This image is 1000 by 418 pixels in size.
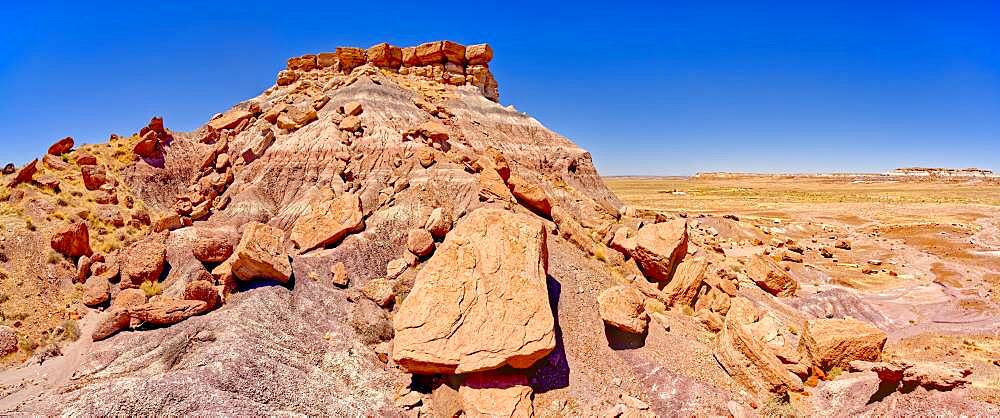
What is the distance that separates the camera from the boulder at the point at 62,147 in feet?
79.8

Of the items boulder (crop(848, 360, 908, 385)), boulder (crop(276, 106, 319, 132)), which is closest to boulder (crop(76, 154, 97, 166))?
boulder (crop(276, 106, 319, 132))

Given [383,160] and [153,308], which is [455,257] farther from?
[383,160]

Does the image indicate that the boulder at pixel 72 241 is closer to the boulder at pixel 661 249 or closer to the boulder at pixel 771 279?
the boulder at pixel 661 249

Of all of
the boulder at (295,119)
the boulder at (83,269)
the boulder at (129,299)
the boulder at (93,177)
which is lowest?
the boulder at (129,299)

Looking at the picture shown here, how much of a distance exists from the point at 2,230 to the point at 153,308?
9583 mm

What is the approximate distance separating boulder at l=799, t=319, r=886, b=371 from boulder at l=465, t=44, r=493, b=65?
3298 cm

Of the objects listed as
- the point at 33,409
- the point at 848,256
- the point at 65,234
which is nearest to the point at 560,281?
the point at 33,409

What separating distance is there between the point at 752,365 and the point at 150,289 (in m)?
21.7

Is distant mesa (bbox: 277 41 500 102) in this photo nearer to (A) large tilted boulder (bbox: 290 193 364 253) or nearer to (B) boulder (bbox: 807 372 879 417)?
(A) large tilted boulder (bbox: 290 193 364 253)

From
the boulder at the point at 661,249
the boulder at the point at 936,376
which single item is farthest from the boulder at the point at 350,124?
the boulder at the point at 936,376

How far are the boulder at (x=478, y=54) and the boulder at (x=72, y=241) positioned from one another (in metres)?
29.8

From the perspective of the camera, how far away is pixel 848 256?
35.8 metres

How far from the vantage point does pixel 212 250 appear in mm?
16812

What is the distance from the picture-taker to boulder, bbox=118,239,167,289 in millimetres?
17047
